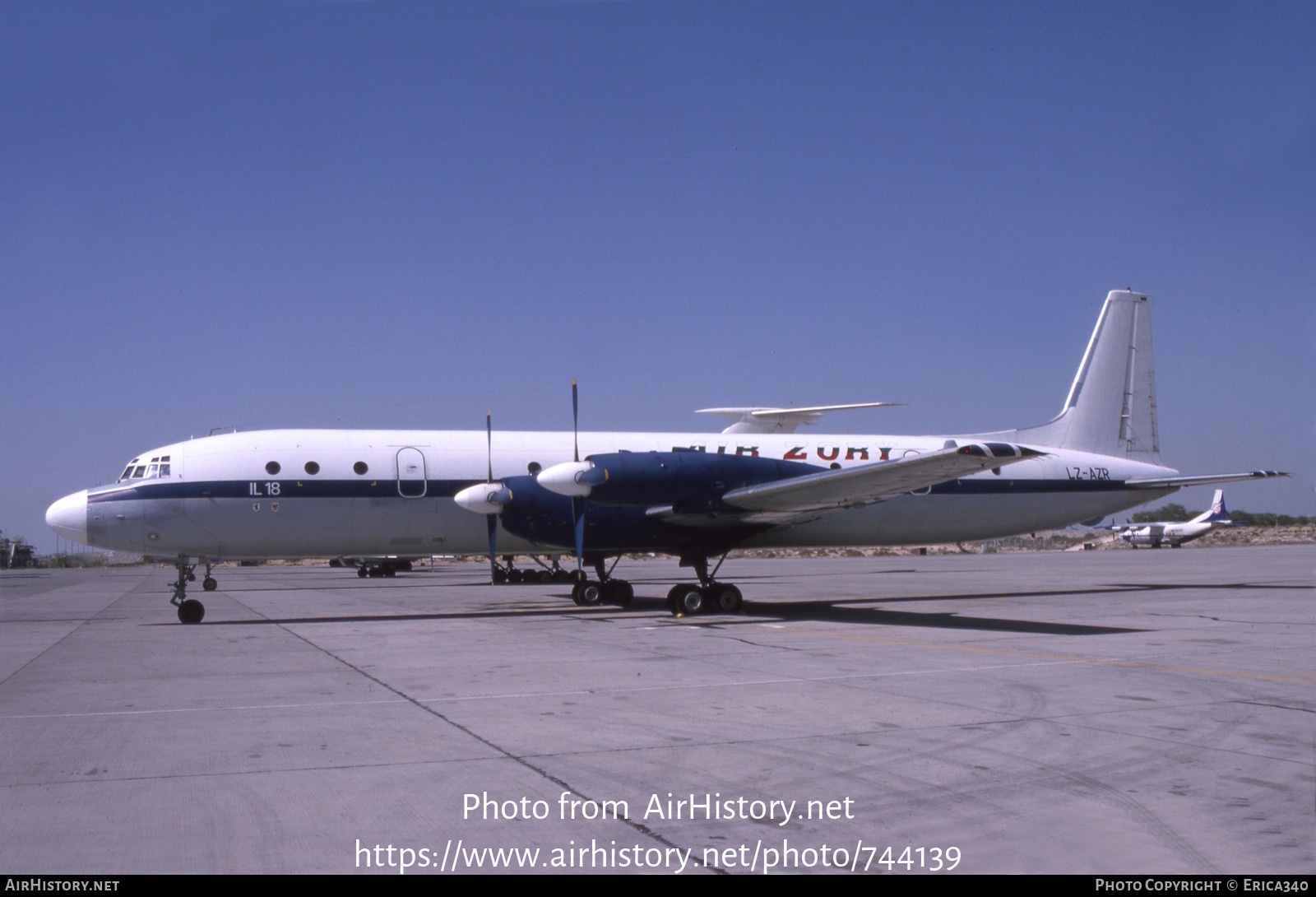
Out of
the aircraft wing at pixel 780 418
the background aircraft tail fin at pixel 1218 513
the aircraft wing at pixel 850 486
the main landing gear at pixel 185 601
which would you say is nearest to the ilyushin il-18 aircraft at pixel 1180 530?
the background aircraft tail fin at pixel 1218 513

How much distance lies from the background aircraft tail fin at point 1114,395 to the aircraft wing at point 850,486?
8.02m

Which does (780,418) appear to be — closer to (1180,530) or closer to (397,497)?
(397,497)

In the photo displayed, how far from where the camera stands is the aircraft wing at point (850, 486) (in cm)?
1584

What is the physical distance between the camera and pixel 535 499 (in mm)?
19656

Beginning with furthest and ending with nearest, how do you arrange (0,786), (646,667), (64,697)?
(646,667) < (64,697) < (0,786)

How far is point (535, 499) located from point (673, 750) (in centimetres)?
1267

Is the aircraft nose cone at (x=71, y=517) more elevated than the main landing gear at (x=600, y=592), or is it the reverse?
the aircraft nose cone at (x=71, y=517)

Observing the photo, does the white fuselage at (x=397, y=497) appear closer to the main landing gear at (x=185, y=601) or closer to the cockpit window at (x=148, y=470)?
the cockpit window at (x=148, y=470)

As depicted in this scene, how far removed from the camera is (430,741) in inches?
302

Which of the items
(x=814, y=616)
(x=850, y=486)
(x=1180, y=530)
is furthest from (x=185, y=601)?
(x=1180, y=530)

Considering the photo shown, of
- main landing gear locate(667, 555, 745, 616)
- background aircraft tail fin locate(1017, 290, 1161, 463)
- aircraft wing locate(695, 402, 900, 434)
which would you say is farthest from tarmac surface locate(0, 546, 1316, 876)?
aircraft wing locate(695, 402, 900, 434)

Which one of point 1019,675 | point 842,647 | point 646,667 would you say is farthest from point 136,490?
point 1019,675
